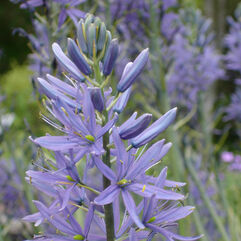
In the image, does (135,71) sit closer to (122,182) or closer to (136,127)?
(136,127)

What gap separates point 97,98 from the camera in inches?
38.4

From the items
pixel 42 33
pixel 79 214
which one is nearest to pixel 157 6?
pixel 42 33

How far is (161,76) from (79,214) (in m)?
1.16

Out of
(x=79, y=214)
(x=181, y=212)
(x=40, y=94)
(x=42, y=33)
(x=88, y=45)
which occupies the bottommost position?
(x=79, y=214)

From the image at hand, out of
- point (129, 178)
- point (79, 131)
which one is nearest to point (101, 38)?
point (79, 131)

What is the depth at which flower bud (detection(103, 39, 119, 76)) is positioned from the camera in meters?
1.03

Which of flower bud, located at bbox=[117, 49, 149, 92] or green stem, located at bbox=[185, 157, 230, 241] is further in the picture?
green stem, located at bbox=[185, 157, 230, 241]

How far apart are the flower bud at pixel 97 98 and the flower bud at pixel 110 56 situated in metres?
0.11

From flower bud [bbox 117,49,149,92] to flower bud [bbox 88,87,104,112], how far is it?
11 cm

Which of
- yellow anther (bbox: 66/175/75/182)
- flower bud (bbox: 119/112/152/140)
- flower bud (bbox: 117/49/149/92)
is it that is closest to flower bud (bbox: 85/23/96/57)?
flower bud (bbox: 117/49/149/92)

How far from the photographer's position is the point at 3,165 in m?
2.98

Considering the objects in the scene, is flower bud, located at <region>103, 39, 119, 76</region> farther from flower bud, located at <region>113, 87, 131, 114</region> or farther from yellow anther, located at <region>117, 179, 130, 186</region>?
yellow anther, located at <region>117, 179, 130, 186</region>

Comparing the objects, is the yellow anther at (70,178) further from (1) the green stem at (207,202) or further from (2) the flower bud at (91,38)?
(1) the green stem at (207,202)

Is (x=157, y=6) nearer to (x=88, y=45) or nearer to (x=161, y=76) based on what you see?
(x=161, y=76)
